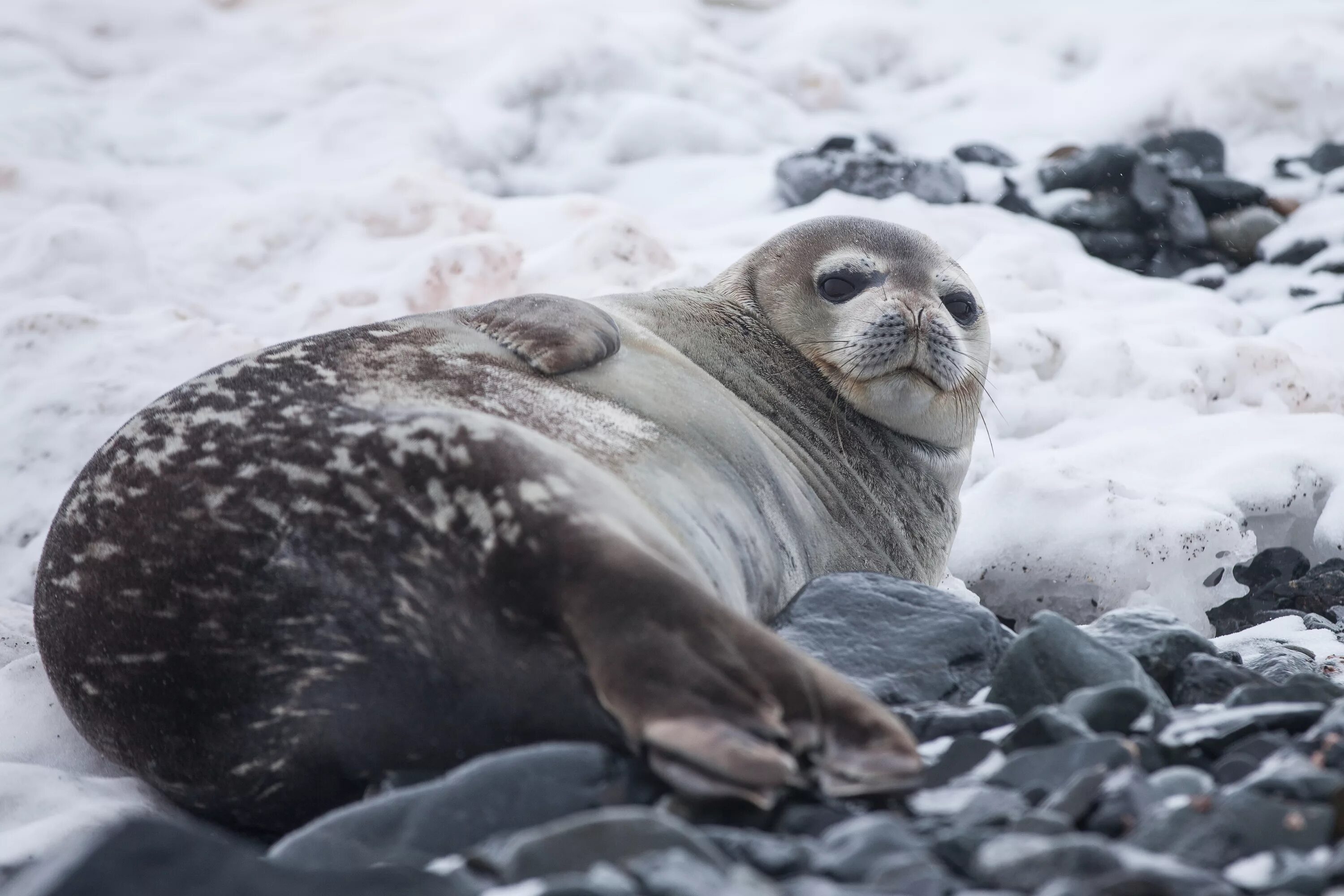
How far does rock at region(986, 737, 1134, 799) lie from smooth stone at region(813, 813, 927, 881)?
0.63ft

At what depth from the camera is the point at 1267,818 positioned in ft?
4.72

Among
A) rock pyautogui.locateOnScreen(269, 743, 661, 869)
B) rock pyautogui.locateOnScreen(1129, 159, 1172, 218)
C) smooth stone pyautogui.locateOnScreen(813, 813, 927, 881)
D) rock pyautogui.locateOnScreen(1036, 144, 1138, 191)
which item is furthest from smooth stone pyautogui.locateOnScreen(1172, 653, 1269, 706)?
rock pyautogui.locateOnScreen(1036, 144, 1138, 191)

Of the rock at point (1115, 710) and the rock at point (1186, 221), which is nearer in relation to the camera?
the rock at point (1115, 710)

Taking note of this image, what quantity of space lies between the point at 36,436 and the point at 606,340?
2065 millimetres

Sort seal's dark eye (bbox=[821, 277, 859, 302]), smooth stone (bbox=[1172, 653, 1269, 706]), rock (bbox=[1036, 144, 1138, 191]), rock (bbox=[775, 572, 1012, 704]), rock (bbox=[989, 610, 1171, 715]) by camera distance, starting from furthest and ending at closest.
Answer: rock (bbox=[1036, 144, 1138, 191]) → seal's dark eye (bbox=[821, 277, 859, 302]) → rock (bbox=[775, 572, 1012, 704]) → smooth stone (bbox=[1172, 653, 1269, 706]) → rock (bbox=[989, 610, 1171, 715])

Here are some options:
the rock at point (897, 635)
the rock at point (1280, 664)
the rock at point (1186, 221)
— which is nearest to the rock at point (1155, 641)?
→ the rock at point (897, 635)

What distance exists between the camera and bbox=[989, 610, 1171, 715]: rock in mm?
2084

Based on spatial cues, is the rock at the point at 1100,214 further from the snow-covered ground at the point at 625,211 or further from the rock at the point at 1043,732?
the rock at the point at 1043,732

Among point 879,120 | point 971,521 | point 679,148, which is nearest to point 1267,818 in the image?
point 971,521

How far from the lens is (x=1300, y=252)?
649 cm

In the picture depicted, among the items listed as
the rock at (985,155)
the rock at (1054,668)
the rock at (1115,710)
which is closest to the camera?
the rock at (1115,710)

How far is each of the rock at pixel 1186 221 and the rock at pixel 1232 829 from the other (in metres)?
5.74

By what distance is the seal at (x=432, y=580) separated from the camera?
171 cm

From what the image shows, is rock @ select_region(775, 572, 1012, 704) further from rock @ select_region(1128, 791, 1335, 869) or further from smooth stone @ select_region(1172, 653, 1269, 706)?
rock @ select_region(1128, 791, 1335, 869)
